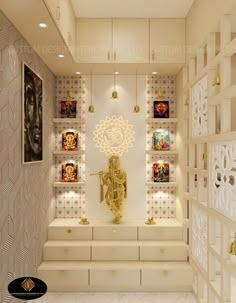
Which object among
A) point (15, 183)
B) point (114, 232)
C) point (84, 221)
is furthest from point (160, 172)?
point (15, 183)

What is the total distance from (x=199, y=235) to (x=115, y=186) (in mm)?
1393

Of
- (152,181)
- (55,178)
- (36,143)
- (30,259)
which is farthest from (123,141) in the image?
(30,259)

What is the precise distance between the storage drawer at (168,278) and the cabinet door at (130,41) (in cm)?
242

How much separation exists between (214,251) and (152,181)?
6.30 ft

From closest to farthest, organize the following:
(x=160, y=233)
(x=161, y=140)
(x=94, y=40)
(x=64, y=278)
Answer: (x=64, y=278), (x=94, y=40), (x=160, y=233), (x=161, y=140)

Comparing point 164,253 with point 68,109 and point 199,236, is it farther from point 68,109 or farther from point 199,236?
point 68,109

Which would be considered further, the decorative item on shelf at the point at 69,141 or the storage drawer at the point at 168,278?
the decorative item on shelf at the point at 69,141

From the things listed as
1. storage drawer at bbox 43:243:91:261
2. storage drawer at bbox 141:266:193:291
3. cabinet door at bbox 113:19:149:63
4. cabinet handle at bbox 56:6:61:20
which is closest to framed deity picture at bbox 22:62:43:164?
cabinet handle at bbox 56:6:61:20

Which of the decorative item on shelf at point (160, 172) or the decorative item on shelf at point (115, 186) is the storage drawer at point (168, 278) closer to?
the decorative item on shelf at point (115, 186)

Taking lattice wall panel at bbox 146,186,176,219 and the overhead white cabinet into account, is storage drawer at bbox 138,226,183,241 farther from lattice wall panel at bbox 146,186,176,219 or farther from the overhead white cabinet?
the overhead white cabinet

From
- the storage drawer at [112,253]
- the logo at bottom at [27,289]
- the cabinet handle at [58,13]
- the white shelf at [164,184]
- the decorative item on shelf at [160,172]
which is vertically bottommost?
the storage drawer at [112,253]

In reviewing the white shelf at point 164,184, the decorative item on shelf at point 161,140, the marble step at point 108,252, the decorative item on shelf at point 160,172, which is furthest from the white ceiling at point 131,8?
the marble step at point 108,252

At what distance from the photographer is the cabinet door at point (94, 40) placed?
152 inches

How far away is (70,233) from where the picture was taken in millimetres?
4137
